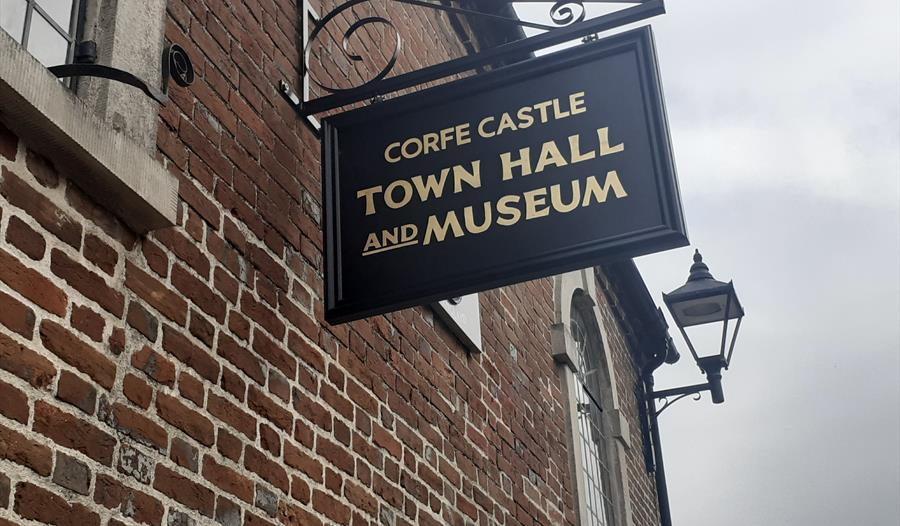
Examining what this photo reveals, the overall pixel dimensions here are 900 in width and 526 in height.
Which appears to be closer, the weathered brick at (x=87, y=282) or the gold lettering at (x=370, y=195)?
the weathered brick at (x=87, y=282)

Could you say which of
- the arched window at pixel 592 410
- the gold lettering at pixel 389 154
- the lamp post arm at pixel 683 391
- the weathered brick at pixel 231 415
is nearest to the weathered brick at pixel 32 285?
the weathered brick at pixel 231 415

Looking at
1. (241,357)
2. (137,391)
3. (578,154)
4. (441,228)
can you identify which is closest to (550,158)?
(578,154)

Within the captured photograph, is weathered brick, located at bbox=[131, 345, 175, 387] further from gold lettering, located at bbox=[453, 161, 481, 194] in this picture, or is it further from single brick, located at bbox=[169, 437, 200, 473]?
gold lettering, located at bbox=[453, 161, 481, 194]

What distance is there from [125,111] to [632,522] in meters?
7.70

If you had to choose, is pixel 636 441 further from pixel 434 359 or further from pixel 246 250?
pixel 246 250

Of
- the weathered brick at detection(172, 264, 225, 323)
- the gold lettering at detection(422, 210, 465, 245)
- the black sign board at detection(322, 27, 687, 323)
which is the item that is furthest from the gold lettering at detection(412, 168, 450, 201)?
the weathered brick at detection(172, 264, 225, 323)

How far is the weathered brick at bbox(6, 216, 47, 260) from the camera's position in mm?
2797

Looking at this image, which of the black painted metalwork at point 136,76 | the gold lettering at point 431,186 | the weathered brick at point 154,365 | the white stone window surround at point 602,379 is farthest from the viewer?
the white stone window surround at point 602,379

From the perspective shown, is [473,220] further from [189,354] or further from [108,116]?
[108,116]

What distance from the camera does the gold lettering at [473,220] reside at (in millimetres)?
3775

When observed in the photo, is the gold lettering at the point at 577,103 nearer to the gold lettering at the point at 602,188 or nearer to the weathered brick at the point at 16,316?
the gold lettering at the point at 602,188

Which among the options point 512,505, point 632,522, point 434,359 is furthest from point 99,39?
point 632,522

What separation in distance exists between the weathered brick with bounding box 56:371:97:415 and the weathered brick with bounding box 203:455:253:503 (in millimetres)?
522

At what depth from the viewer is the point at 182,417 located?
3281 mm
